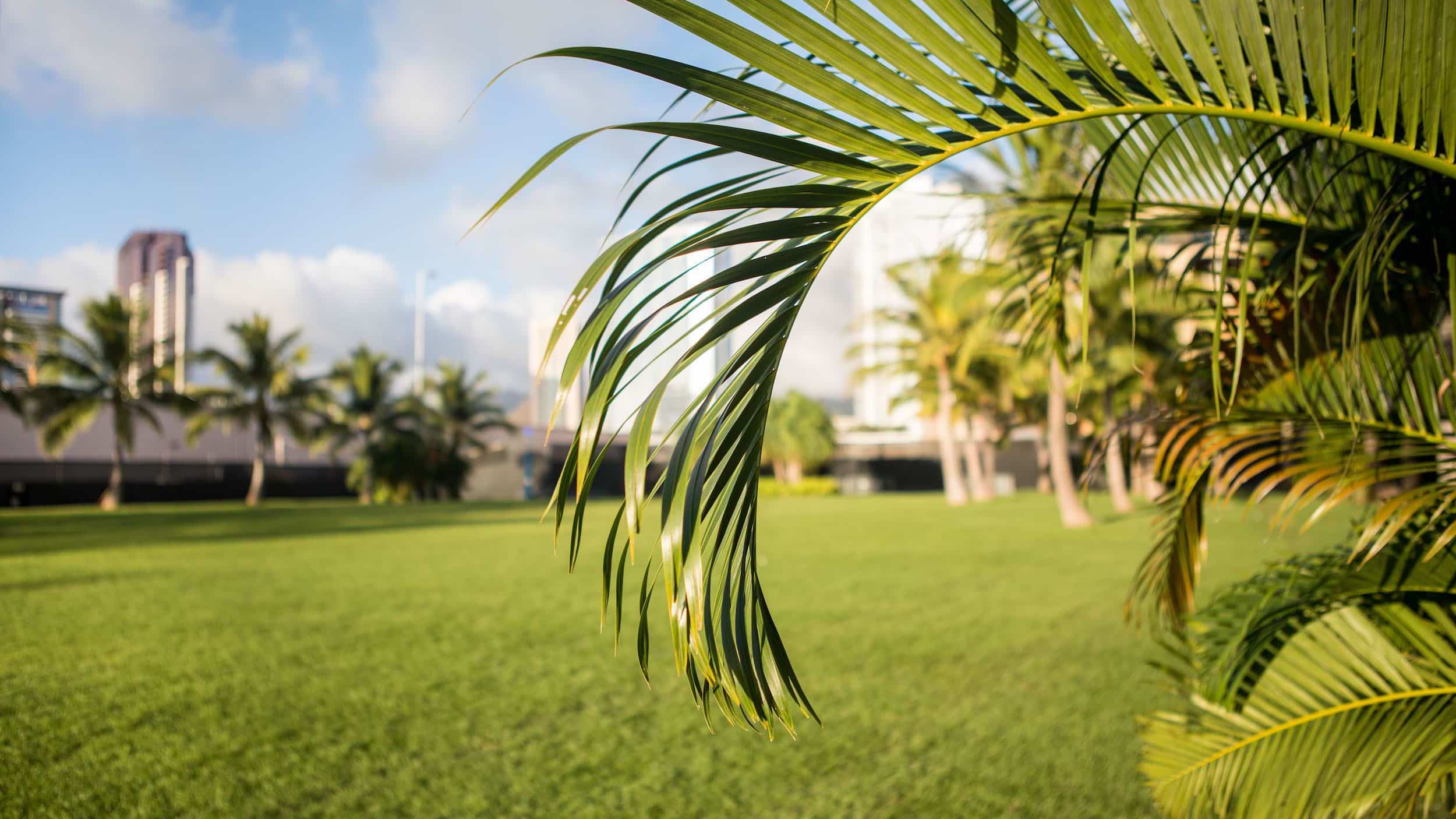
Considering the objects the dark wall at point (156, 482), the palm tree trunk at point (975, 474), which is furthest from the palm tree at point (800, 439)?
the dark wall at point (156, 482)

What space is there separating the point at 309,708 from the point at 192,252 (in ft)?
210

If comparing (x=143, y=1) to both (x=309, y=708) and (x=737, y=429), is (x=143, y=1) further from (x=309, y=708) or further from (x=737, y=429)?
(x=737, y=429)

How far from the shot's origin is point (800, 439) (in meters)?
34.7

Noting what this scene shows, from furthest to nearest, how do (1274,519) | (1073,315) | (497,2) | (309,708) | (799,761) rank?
(1073,315)
(309,708)
(799,761)
(497,2)
(1274,519)

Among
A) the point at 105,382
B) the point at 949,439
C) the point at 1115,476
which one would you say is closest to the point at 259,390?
the point at 105,382

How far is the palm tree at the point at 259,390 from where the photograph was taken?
2625cm

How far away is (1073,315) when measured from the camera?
517 inches

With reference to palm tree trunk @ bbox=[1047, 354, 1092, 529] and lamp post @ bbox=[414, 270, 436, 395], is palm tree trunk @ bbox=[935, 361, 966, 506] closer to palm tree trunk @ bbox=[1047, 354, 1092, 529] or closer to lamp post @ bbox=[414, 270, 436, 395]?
palm tree trunk @ bbox=[1047, 354, 1092, 529]

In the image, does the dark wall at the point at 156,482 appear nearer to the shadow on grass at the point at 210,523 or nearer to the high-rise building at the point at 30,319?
the shadow on grass at the point at 210,523

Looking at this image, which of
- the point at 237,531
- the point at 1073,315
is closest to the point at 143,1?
the point at 237,531

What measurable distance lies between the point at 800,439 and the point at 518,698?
30.8m

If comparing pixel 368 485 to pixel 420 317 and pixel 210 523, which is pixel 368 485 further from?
pixel 210 523

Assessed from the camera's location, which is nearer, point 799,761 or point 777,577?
point 799,761

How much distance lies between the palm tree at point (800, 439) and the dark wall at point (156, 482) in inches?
651
